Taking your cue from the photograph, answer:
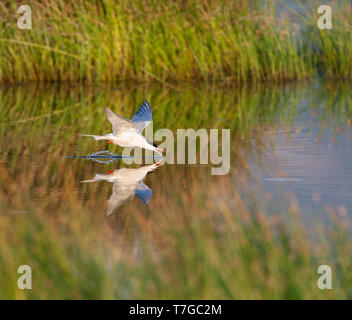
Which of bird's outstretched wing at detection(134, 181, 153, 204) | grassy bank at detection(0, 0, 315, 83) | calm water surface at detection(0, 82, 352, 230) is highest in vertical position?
grassy bank at detection(0, 0, 315, 83)

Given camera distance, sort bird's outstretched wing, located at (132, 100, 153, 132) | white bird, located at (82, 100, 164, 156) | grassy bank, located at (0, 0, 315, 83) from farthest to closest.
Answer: grassy bank, located at (0, 0, 315, 83)
bird's outstretched wing, located at (132, 100, 153, 132)
white bird, located at (82, 100, 164, 156)

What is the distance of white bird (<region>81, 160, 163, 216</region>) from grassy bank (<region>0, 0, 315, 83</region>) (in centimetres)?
677

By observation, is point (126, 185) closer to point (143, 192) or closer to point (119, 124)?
point (143, 192)

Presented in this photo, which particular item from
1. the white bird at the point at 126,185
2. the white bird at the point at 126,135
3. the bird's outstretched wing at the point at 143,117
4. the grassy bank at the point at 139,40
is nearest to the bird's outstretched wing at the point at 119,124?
the white bird at the point at 126,135

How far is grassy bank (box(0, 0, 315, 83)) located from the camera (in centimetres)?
1312

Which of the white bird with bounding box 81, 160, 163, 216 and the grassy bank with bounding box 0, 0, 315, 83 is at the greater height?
the grassy bank with bounding box 0, 0, 315, 83

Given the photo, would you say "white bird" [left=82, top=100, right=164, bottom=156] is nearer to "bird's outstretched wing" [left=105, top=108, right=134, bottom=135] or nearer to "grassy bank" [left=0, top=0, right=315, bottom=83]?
"bird's outstretched wing" [left=105, top=108, right=134, bottom=135]

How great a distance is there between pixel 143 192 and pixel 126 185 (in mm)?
331

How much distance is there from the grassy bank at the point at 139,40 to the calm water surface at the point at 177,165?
0.66 meters

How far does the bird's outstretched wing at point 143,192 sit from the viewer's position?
535 cm

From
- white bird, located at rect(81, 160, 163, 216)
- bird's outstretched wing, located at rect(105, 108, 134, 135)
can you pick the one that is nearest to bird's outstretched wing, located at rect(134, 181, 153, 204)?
white bird, located at rect(81, 160, 163, 216)

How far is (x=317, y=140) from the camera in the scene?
25.5 feet

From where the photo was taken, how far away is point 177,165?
258 inches
